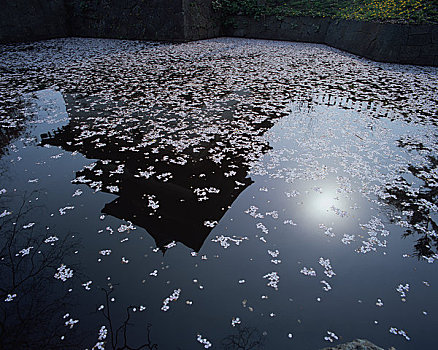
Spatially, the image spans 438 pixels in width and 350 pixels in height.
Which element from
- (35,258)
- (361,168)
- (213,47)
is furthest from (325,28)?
(35,258)

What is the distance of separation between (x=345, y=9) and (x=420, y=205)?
43.9 ft

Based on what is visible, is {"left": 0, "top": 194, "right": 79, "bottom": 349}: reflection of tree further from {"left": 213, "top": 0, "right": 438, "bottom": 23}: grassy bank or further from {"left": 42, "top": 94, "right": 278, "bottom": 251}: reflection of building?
{"left": 213, "top": 0, "right": 438, "bottom": 23}: grassy bank

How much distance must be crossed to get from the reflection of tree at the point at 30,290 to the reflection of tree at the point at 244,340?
2.87 feet

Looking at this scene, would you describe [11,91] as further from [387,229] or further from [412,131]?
[412,131]

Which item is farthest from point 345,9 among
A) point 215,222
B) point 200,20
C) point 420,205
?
point 215,222

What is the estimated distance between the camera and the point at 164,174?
3088 millimetres

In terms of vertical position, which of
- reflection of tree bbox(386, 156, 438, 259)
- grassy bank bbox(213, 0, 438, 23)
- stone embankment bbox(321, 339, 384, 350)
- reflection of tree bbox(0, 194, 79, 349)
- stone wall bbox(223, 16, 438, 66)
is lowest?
reflection of tree bbox(386, 156, 438, 259)

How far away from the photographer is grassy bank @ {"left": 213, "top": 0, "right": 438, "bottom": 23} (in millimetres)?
8852

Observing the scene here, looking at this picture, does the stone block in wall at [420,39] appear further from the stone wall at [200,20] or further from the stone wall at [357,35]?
the stone wall at [200,20]

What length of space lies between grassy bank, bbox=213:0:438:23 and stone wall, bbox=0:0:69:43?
26.2ft

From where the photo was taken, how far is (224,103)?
212 inches

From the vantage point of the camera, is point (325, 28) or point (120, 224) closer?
point (120, 224)

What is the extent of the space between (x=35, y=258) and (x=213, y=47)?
1164 centimetres

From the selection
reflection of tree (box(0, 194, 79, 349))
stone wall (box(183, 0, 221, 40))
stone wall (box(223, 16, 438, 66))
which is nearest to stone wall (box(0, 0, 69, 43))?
stone wall (box(183, 0, 221, 40))
